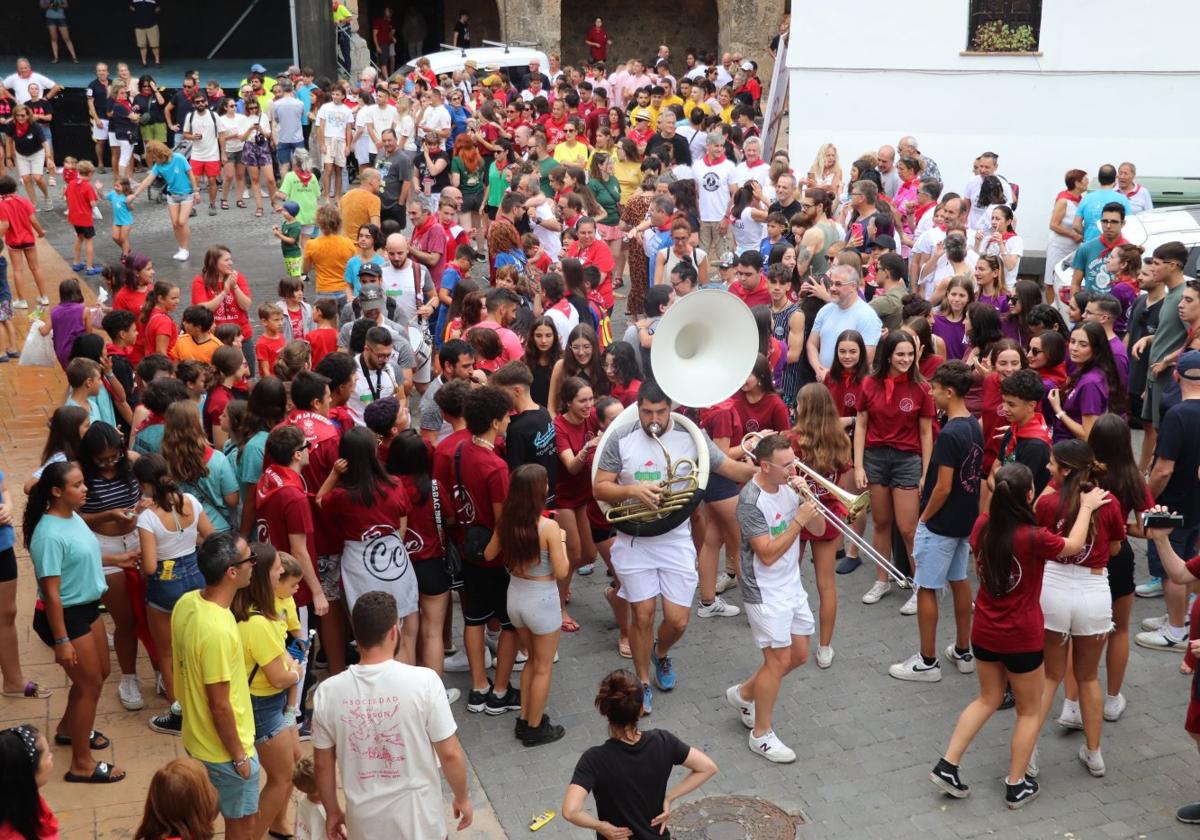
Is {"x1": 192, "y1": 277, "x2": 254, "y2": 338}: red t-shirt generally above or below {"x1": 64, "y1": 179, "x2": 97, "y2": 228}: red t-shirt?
below

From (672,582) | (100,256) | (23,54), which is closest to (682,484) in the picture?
(672,582)

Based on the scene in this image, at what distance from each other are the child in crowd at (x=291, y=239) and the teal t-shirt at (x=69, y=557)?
666 cm

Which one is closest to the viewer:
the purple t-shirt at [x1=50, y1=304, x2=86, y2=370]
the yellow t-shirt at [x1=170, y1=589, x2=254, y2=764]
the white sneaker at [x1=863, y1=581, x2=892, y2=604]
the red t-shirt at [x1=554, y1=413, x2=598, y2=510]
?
the yellow t-shirt at [x1=170, y1=589, x2=254, y2=764]

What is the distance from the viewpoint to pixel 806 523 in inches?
252

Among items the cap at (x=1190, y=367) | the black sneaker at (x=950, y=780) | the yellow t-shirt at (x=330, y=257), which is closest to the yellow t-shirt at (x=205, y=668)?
the black sneaker at (x=950, y=780)

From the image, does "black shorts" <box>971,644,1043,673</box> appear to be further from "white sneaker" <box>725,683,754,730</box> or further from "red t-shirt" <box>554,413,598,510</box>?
"red t-shirt" <box>554,413,598,510</box>

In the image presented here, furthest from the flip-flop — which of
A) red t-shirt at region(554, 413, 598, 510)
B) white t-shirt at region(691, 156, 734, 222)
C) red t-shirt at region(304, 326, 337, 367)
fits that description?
white t-shirt at region(691, 156, 734, 222)

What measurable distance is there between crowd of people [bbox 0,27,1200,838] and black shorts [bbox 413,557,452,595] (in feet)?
0.09

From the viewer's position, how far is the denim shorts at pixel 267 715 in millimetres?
5574

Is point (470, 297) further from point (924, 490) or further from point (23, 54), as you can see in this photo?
point (23, 54)

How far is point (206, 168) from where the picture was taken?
17.8 metres

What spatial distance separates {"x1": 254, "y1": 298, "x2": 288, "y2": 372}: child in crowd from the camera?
9.42 meters

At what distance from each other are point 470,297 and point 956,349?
11.8 ft

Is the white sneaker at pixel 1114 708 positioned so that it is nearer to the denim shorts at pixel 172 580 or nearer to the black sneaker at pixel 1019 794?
the black sneaker at pixel 1019 794
